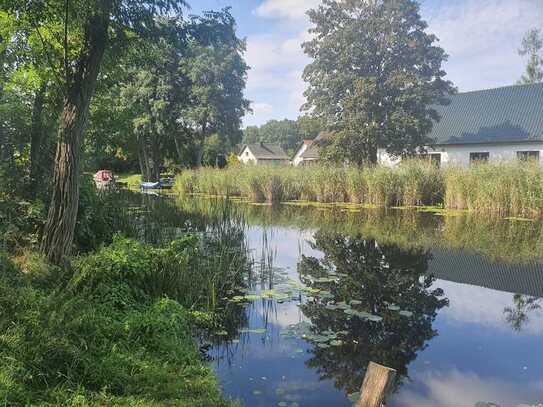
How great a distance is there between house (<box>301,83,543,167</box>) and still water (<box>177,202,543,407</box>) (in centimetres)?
1656

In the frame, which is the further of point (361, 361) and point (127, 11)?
point (127, 11)

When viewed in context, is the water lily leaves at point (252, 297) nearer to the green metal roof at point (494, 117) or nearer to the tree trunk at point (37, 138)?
the tree trunk at point (37, 138)

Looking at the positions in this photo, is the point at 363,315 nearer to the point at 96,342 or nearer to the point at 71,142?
the point at 96,342

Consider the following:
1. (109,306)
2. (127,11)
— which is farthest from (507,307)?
(127,11)

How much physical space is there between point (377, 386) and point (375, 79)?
2117 cm

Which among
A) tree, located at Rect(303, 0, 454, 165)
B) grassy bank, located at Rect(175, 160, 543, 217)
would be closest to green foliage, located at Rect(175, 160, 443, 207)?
grassy bank, located at Rect(175, 160, 543, 217)

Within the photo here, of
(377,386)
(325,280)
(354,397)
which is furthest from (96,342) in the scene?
(325,280)

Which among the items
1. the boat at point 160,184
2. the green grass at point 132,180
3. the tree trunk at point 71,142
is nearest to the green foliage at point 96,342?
the tree trunk at point 71,142

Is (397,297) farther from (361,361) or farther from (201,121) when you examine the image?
(201,121)

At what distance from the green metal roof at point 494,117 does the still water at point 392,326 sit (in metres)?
17.6

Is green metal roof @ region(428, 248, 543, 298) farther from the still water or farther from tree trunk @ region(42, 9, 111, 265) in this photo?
tree trunk @ region(42, 9, 111, 265)

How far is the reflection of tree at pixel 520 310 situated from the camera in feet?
15.3

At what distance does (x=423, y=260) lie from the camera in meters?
7.30

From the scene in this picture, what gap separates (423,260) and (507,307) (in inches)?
86.6
